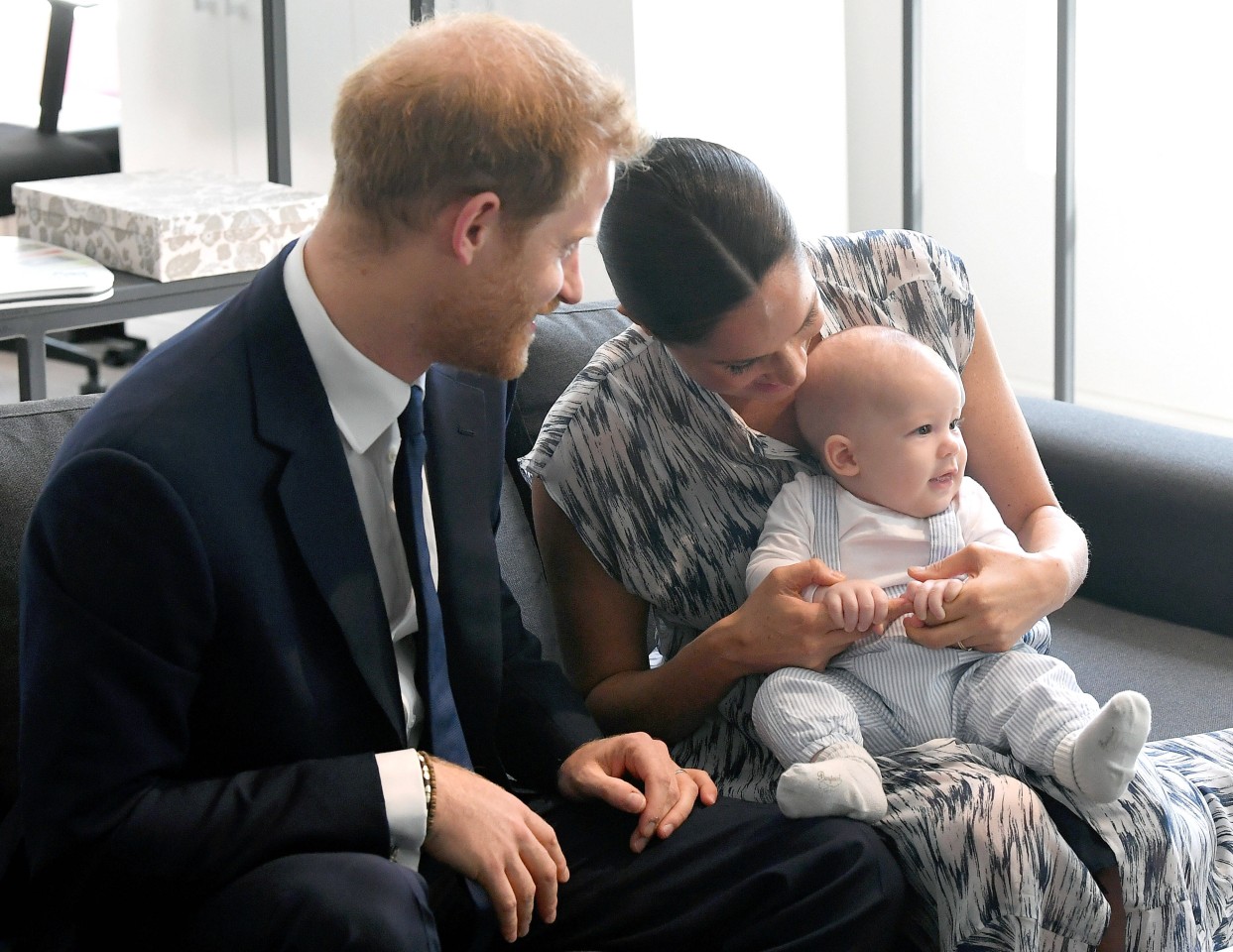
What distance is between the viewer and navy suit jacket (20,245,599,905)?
1.24 metres

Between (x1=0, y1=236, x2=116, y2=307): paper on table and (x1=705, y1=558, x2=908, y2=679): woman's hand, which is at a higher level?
(x1=0, y1=236, x2=116, y2=307): paper on table

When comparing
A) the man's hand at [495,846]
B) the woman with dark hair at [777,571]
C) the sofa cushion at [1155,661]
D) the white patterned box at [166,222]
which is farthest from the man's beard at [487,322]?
the white patterned box at [166,222]

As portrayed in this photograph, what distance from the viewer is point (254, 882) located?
1.27 m

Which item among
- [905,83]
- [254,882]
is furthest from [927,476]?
[905,83]

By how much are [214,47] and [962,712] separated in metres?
3.64

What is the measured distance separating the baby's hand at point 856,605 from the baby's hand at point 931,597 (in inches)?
1.7

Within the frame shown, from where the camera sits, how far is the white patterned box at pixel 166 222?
2902mm

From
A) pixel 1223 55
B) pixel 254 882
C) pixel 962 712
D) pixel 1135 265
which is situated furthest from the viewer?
pixel 1135 265

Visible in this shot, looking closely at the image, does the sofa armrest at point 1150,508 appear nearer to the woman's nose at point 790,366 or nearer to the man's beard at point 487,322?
the woman's nose at point 790,366

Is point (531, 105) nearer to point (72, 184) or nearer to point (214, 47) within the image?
point (72, 184)

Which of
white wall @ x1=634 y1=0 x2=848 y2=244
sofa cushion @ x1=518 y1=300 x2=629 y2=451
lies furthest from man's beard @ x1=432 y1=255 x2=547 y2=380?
white wall @ x1=634 y1=0 x2=848 y2=244

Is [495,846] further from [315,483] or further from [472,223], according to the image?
[472,223]

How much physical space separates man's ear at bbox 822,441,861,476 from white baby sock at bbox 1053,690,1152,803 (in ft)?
1.29

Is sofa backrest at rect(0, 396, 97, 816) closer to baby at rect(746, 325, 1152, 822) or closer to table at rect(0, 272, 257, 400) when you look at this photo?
baby at rect(746, 325, 1152, 822)
